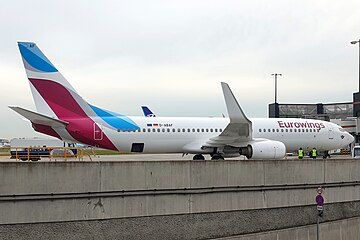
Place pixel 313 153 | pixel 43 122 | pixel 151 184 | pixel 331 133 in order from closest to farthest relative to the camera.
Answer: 1. pixel 151 184
2. pixel 43 122
3. pixel 313 153
4. pixel 331 133

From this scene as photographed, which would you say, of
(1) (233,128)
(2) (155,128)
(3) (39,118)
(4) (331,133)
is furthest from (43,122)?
(4) (331,133)

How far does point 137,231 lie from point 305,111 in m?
70.5

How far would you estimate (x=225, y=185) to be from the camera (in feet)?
55.9

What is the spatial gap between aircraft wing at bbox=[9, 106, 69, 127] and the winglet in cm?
894

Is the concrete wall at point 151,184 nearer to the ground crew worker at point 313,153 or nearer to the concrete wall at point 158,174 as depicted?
the concrete wall at point 158,174

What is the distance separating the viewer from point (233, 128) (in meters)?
26.9

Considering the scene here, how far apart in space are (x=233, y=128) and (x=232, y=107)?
2104 millimetres

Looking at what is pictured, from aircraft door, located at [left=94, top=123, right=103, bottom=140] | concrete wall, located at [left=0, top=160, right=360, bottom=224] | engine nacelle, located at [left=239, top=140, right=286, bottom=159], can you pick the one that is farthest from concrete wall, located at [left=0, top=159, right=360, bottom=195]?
aircraft door, located at [left=94, top=123, right=103, bottom=140]

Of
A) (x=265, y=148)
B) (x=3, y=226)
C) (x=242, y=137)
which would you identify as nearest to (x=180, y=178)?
(x=3, y=226)

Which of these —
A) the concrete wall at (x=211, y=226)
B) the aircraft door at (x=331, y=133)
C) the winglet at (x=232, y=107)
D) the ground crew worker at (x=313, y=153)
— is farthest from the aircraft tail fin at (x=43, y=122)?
the aircraft door at (x=331, y=133)

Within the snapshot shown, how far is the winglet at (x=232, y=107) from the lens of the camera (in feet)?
80.0

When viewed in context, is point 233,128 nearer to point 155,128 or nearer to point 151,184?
point 155,128

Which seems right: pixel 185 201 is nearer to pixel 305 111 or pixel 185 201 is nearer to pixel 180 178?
pixel 180 178

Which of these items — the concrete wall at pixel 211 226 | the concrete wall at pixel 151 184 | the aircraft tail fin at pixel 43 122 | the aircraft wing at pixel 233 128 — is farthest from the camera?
the aircraft wing at pixel 233 128
